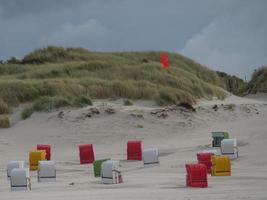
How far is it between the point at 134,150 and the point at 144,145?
12.1ft

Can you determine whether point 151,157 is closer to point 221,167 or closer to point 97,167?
point 97,167

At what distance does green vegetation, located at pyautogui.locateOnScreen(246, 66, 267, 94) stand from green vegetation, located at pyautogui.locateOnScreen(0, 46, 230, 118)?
1.99 m

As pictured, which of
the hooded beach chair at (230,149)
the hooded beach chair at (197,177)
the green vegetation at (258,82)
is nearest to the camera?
the hooded beach chair at (197,177)

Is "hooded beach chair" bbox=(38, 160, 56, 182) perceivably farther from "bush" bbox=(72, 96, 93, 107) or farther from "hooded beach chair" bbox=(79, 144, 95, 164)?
"bush" bbox=(72, 96, 93, 107)

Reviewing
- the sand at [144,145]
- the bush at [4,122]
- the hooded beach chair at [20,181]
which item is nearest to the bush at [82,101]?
the sand at [144,145]

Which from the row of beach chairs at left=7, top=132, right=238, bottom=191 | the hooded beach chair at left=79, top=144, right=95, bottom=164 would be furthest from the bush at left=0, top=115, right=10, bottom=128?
the hooded beach chair at left=79, top=144, right=95, bottom=164

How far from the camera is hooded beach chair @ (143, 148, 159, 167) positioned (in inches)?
673

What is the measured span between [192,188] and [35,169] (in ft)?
25.4

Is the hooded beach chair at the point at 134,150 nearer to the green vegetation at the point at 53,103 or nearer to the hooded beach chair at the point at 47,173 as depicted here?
the hooded beach chair at the point at 47,173

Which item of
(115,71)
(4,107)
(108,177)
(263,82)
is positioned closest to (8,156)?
(4,107)

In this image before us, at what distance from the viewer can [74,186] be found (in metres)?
13.3

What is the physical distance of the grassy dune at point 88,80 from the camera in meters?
29.8

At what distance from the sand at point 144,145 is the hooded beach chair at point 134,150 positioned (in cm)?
60

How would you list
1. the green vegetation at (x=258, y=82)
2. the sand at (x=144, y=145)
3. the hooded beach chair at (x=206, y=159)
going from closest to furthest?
the sand at (x=144, y=145), the hooded beach chair at (x=206, y=159), the green vegetation at (x=258, y=82)
